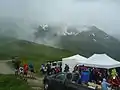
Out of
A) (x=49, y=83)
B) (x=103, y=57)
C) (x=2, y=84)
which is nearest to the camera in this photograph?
(x=49, y=83)

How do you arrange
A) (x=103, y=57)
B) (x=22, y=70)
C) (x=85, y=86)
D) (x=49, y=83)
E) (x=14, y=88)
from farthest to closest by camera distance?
(x=22, y=70) < (x=103, y=57) < (x=14, y=88) < (x=49, y=83) < (x=85, y=86)

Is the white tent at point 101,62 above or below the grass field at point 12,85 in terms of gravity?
above

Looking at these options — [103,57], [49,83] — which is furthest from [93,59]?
[49,83]

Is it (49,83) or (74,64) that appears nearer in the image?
(49,83)

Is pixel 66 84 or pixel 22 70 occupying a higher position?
pixel 22 70

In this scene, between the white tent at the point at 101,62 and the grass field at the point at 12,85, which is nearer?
the grass field at the point at 12,85

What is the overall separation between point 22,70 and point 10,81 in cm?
661

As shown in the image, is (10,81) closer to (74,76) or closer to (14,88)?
(14,88)

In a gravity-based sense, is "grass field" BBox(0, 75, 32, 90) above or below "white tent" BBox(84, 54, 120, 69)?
below

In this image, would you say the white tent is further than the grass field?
Yes

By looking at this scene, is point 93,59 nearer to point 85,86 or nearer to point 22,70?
point 22,70

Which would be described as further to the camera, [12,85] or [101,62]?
[101,62]

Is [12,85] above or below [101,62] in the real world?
below

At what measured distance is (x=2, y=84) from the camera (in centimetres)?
2989
